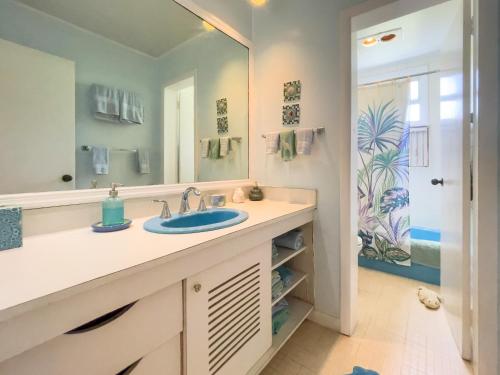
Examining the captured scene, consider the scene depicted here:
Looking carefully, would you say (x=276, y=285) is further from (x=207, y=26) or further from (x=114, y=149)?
(x=207, y=26)

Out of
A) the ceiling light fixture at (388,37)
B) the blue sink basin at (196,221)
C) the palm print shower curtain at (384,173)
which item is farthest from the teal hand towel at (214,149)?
the ceiling light fixture at (388,37)

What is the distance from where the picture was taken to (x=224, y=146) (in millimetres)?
1754

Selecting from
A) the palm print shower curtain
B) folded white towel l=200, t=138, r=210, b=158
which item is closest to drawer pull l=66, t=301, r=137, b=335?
folded white towel l=200, t=138, r=210, b=158

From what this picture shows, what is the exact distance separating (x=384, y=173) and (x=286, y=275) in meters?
1.73

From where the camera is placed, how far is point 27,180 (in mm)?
919

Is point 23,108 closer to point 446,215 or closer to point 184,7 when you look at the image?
point 184,7

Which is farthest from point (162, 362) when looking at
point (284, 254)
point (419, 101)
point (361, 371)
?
point (419, 101)

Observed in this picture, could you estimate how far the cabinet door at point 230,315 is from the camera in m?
0.79

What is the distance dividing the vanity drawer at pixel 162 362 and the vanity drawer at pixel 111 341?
0.9 inches

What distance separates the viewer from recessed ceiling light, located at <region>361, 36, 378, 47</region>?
222 centimetres

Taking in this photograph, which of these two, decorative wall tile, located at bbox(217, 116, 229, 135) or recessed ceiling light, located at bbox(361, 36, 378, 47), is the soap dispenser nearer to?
decorative wall tile, located at bbox(217, 116, 229, 135)

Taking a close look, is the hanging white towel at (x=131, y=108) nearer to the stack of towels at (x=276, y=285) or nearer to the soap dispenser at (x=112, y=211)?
the soap dispenser at (x=112, y=211)

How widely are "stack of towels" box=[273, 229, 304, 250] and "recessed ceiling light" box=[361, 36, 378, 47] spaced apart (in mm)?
2022

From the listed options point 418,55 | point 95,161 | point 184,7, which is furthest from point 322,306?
point 418,55
